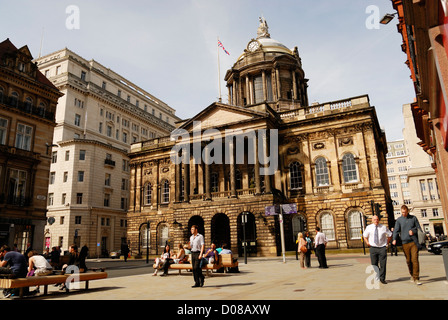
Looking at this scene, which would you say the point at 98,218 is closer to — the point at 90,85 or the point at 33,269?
the point at 90,85

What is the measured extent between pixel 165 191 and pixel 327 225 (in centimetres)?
2039

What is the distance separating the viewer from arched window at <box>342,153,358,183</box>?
106 ft

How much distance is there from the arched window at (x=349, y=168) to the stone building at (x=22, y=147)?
27654 millimetres

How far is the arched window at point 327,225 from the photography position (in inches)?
1255

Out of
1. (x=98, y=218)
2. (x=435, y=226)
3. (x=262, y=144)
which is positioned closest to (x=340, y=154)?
(x=262, y=144)

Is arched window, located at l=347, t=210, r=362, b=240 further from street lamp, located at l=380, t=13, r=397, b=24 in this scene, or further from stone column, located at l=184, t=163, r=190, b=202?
street lamp, located at l=380, t=13, r=397, b=24

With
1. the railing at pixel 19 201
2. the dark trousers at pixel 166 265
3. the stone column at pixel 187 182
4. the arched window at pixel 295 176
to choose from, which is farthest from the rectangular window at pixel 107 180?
the dark trousers at pixel 166 265

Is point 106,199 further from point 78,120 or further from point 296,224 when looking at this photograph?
point 296,224

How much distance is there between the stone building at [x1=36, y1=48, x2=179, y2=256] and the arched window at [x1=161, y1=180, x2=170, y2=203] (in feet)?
39.4

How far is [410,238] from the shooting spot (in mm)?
9016

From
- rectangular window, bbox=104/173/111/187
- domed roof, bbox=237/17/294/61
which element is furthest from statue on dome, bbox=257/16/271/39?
rectangular window, bbox=104/173/111/187

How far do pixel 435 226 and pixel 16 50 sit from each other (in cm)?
7463

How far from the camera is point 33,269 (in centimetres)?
1066
